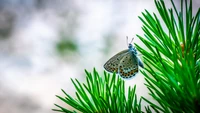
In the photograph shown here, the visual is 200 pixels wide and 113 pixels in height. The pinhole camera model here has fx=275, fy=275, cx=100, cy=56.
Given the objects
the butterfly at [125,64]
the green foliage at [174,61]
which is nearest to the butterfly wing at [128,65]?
the butterfly at [125,64]

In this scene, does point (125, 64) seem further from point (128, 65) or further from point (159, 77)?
point (159, 77)

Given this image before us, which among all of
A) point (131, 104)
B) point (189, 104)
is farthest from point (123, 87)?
point (189, 104)

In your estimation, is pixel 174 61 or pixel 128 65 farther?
pixel 128 65

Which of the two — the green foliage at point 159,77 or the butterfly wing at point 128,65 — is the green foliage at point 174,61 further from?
the butterfly wing at point 128,65

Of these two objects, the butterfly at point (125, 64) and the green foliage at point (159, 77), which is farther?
the butterfly at point (125, 64)

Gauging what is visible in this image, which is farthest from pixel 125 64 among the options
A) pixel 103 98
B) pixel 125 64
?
pixel 103 98

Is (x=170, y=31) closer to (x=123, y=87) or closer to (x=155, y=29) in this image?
(x=155, y=29)
